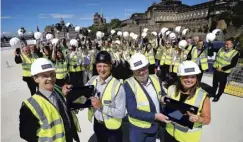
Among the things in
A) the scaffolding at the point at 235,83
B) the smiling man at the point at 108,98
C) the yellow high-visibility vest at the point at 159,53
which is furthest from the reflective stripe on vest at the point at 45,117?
the yellow high-visibility vest at the point at 159,53

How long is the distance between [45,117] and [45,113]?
1.6 inches

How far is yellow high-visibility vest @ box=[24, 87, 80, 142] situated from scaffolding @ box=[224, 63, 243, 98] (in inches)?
291

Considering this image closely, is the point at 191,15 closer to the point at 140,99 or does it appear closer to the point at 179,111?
the point at 140,99

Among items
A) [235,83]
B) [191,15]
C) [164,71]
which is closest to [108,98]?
[164,71]

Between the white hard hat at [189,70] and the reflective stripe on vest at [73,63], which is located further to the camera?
the reflective stripe on vest at [73,63]

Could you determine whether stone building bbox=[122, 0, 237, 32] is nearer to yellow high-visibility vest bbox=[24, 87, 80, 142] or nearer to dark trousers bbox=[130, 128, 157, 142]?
dark trousers bbox=[130, 128, 157, 142]

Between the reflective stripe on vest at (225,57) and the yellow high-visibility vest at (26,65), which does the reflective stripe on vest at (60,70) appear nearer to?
the yellow high-visibility vest at (26,65)

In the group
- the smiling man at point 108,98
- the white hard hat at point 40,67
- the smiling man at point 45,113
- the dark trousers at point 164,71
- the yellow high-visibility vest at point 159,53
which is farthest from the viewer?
the yellow high-visibility vest at point 159,53

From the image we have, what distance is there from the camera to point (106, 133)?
298 cm

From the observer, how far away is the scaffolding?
7477 millimetres

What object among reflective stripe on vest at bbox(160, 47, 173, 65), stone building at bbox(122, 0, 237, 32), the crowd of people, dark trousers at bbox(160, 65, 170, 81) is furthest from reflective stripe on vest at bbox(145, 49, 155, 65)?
stone building at bbox(122, 0, 237, 32)

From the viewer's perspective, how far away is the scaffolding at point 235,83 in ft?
24.5

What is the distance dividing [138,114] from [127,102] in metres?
0.23

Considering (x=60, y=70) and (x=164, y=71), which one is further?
(x=164, y=71)
